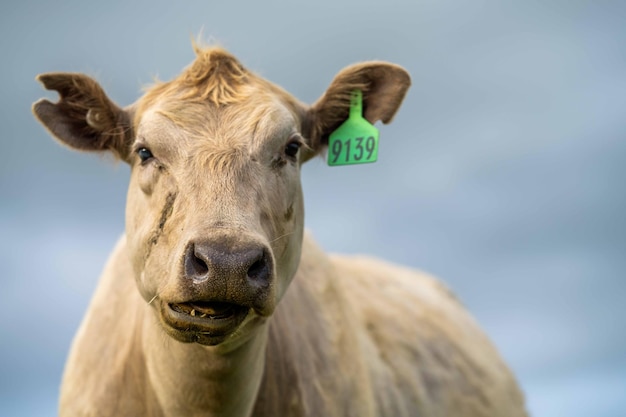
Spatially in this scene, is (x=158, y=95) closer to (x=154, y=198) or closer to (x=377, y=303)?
(x=154, y=198)

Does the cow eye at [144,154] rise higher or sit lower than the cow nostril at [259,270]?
higher

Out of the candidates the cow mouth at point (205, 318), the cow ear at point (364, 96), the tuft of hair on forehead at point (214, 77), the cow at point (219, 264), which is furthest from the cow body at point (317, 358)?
the tuft of hair on forehead at point (214, 77)

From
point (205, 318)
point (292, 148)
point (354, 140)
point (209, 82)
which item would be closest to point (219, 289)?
point (205, 318)

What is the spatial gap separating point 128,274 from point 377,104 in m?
1.74

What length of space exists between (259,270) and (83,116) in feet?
5.93

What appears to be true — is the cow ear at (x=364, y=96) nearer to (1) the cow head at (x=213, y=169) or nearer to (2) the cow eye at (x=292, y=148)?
(1) the cow head at (x=213, y=169)

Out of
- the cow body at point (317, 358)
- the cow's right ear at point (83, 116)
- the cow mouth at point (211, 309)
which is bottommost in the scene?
the cow body at point (317, 358)

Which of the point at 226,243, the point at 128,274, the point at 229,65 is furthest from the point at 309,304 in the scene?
the point at 226,243

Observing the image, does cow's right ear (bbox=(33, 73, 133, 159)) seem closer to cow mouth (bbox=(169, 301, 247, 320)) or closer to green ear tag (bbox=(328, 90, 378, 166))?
green ear tag (bbox=(328, 90, 378, 166))

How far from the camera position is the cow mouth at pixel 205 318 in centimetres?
344

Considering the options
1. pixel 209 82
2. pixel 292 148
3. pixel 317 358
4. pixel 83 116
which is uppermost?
pixel 209 82

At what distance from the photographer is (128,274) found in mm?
5039

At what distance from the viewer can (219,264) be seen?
3250mm

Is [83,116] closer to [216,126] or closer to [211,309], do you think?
[216,126]
